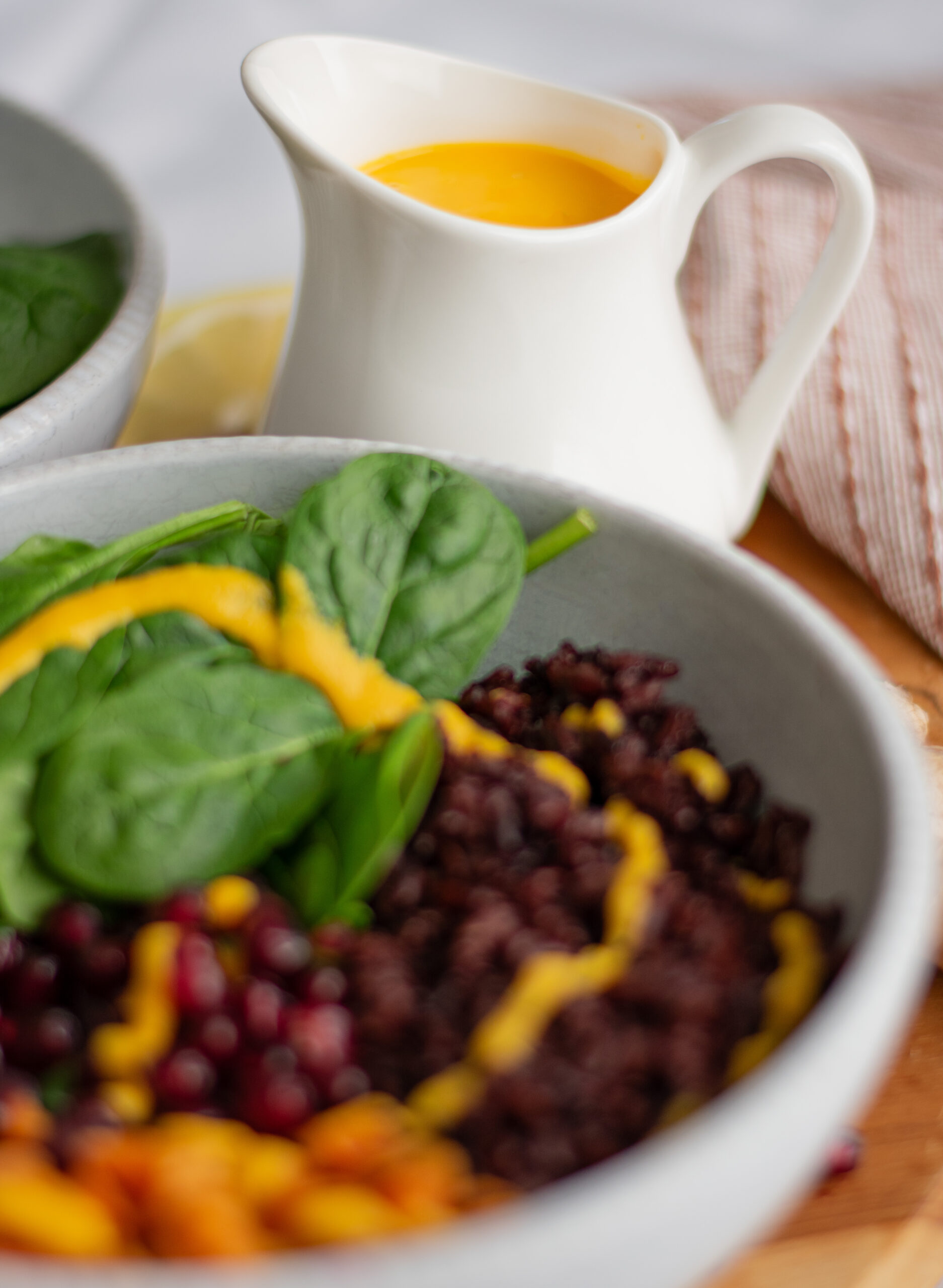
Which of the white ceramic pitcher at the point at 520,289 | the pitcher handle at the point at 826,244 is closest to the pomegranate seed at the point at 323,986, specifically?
the white ceramic pitcher at the point at 520,289

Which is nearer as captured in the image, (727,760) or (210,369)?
(727,760)

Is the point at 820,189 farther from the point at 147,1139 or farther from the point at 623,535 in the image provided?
the point at 147,1139

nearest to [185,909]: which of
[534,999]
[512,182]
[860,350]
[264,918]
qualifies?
[264,918]

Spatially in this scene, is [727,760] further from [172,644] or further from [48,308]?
[48,308]

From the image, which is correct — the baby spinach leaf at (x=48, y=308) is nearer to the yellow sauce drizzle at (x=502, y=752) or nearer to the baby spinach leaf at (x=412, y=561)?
the baby spinach leaf at (x=412, y=561)

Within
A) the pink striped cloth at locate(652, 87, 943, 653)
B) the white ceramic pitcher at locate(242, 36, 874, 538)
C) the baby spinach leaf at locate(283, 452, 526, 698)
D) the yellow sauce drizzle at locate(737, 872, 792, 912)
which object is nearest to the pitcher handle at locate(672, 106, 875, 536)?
the white ceramic pitcher at locate(242, 36, 874, 538)

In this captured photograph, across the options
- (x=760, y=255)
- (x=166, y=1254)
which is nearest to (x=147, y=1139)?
(x=166, y=1254)
